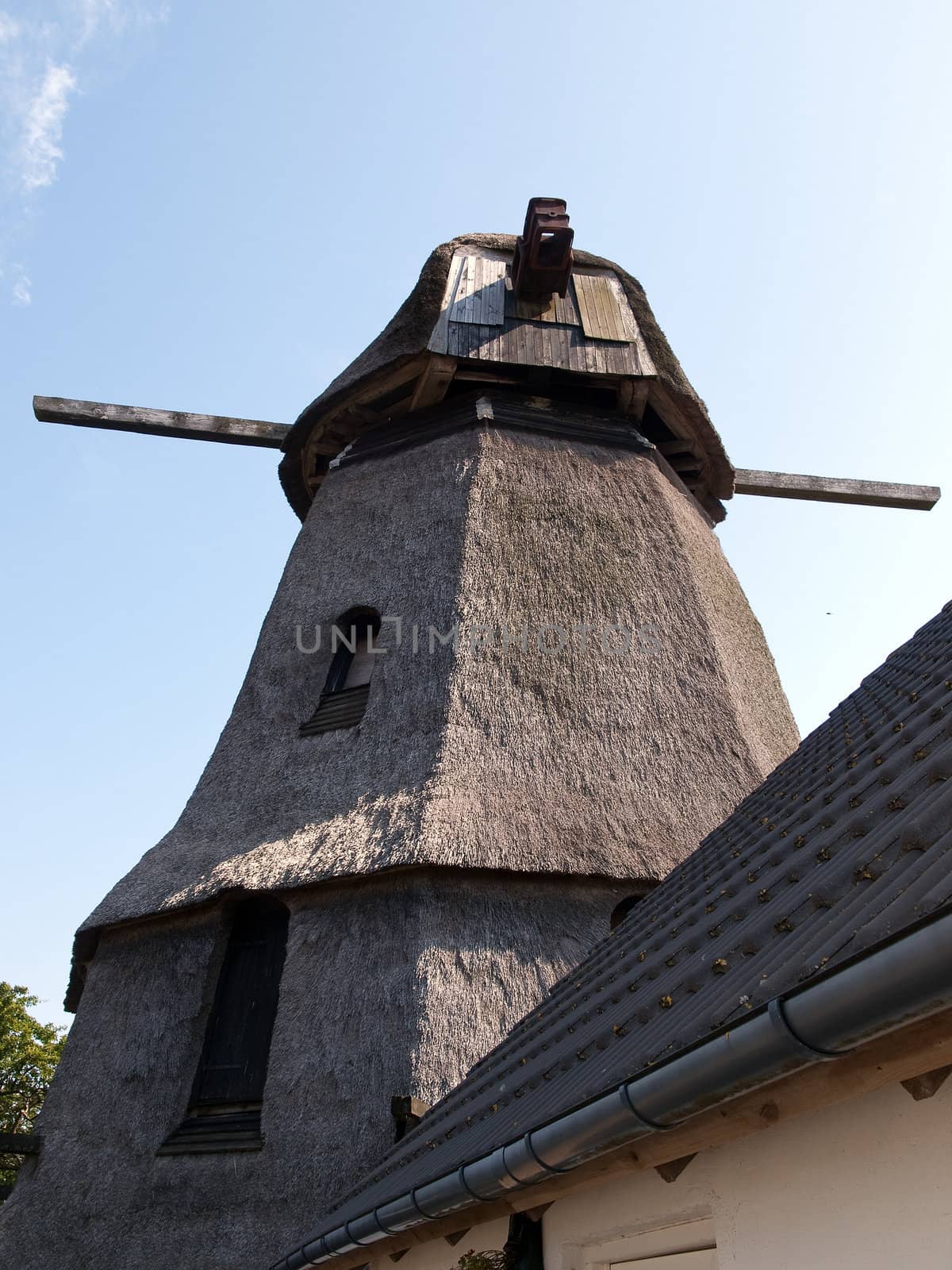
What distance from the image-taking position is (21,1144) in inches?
220

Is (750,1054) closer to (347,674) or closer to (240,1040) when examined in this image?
(240,1040)

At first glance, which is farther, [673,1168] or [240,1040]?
[240,1040]

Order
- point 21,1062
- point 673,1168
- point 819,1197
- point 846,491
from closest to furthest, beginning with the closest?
point 819,1197 < point 673,1168 < point 846,491 < point 21,1062

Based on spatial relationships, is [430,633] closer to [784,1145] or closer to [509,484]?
[509,484]

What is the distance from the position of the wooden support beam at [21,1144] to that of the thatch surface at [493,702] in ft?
3.99

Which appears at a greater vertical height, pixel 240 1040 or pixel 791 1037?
pixel 240 1040

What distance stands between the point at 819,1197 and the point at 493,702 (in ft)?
15.6

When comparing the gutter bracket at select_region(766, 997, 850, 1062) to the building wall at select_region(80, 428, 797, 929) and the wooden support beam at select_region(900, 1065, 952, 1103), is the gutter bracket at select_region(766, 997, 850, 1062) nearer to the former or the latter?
the wooden support beam at select_region(900, 1065, 952, 1103)

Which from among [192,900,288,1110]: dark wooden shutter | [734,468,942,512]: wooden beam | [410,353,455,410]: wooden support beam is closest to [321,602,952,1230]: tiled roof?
[192,900,288,1110]: dark wooden shutter

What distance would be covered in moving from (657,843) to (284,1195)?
2.63 metres

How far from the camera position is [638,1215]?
2246 millimetres

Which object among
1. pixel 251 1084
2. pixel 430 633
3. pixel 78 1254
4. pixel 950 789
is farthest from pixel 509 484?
pixel 950 789

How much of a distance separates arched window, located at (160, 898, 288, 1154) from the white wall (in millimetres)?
3474

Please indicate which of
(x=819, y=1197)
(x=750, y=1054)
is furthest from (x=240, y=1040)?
(x=750, y=1054)
